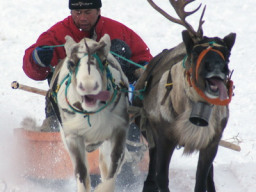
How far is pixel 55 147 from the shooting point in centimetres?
675

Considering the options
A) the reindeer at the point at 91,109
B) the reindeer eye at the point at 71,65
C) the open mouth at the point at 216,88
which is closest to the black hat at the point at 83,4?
the reindeer at the point at 91,109

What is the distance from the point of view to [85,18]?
6.36 meters

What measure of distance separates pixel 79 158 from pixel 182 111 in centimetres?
108

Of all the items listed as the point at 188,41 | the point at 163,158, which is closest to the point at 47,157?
the point at 163,158

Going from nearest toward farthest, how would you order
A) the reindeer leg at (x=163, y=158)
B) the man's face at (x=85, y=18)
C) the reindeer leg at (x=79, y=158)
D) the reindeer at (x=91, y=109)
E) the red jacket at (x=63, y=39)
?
the reindeer at (x=91, y=109) < the reindeer leg at (x=163, y=158) < the reindeer leg at (x=79, y=158) < the man's face at (x=85, y=18) < the red jacket at (x=63, y=39)

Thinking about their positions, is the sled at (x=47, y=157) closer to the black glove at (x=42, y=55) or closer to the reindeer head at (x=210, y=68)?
the black glove at (x=42, y=55)

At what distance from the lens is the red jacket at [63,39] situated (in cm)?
645

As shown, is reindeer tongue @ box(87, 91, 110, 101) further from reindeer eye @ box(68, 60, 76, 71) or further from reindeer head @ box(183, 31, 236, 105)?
reindeer head @ box(183, 31, 236, 105)

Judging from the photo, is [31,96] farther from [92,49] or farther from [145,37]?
[92,49]

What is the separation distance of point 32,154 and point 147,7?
6.92 m

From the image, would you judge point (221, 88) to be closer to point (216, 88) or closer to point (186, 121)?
point (216, 88)

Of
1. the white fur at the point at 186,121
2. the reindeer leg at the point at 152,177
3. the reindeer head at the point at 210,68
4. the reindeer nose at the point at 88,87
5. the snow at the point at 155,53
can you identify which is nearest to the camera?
the reindeer head at the point at 210,68

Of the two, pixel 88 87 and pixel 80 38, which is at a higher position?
pixel 80 38

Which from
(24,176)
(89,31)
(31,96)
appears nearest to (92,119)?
(89,31)
